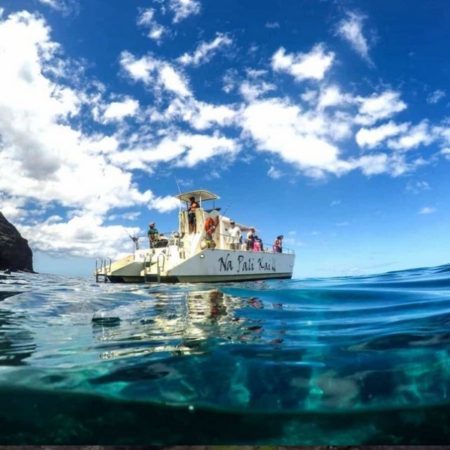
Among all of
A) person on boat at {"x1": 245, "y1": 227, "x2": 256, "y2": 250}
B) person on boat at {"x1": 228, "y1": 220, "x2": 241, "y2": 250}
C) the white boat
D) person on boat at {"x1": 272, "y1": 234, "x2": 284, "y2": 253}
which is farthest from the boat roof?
person on boat at {"x1": 272, "y1": 234, "x2": 284, "y2": 253}

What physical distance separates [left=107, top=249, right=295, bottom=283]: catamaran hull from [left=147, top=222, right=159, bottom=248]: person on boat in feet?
8.95

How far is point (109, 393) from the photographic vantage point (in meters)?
3.12

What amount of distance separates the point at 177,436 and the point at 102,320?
328 centimetres

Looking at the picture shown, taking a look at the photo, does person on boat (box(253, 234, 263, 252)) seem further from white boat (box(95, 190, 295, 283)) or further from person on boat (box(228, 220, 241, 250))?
person on boat (box(228, 220, 241, 250))

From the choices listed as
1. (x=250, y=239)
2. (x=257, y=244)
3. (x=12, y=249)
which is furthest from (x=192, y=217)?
(x=12, y=249)

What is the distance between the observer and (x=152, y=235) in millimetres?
22453

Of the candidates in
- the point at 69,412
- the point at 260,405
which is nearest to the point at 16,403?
the point at 69,412

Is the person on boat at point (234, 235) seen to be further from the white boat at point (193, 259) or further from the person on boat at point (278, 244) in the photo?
the person on boat at point (278, 244)

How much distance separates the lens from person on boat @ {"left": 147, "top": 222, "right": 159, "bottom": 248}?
22.3m

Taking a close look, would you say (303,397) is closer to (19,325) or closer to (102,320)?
(102,320)

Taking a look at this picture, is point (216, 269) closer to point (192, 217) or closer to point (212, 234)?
point (212, 234)

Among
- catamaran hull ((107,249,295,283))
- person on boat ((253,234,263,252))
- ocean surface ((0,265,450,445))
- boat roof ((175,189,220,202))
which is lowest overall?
ocean surface ((0,265,450,445))

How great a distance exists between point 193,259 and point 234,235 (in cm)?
589

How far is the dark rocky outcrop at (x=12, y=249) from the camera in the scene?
42.7 m
